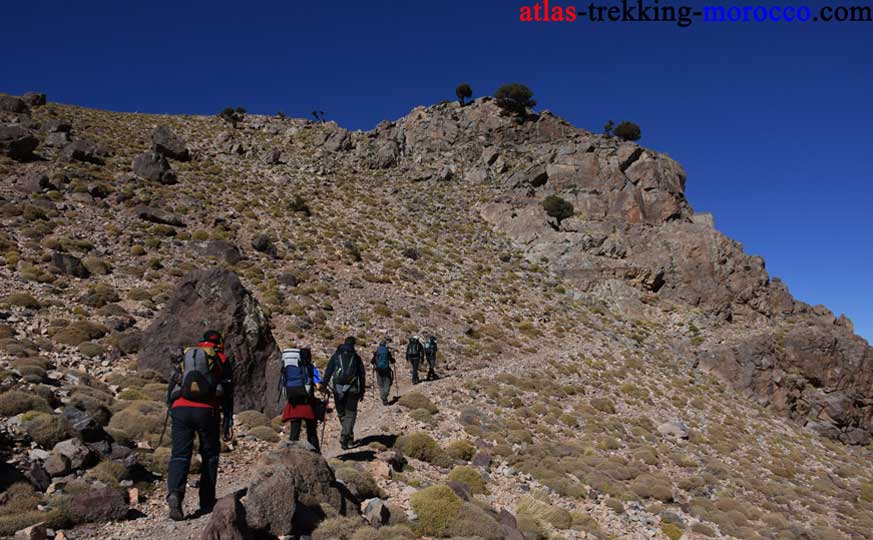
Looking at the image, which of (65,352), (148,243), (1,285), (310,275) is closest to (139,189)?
(148,243)

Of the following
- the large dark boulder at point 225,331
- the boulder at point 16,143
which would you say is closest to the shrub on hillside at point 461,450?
the large dark boulder at point 225,331

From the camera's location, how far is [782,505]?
17688mm

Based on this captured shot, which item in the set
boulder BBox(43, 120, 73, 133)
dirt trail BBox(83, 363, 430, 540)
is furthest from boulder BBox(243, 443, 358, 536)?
boulder BBox(43, 120, 73, 133)

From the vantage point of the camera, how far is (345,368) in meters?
11.4

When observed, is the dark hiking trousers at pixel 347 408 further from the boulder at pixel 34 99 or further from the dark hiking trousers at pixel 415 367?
the boulder at pixel 34 99

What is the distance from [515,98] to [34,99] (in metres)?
64.6

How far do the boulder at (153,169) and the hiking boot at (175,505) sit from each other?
4390cm

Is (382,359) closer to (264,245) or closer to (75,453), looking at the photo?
(75,453)

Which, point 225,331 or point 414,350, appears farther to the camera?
point 414,350

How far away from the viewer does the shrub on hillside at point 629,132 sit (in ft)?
243

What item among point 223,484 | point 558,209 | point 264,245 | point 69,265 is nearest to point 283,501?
point 223,484

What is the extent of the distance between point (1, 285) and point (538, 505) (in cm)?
2338

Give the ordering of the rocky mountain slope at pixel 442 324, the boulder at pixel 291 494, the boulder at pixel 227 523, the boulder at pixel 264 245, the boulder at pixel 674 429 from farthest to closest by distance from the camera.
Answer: the boulder at pixel 264 245 → the boulder at pixel 674 429 → the rocky mountain slope at pixel 442 324 → the boulder at pixel 291 494 → the boulder at pixel 227 523

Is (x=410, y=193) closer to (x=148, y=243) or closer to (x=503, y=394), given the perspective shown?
(x=148, y=243)
